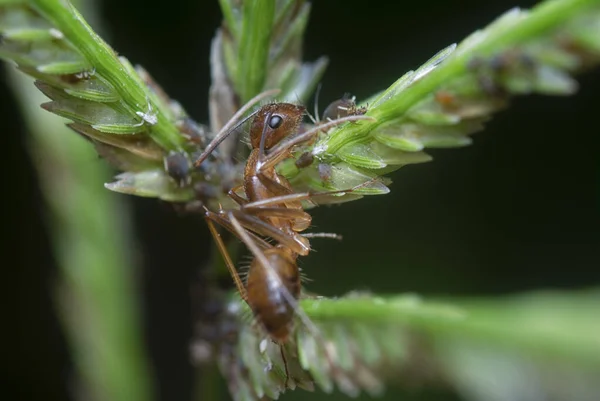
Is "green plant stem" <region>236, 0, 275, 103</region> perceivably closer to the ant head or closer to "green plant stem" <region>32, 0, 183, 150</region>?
the ant head

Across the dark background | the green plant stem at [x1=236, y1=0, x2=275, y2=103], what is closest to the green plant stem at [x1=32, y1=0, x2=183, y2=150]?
the green plant stem at [x1=236, y1=0, x2=275, y2=103]

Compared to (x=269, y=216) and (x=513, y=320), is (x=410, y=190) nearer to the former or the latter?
(x=269, y=216)

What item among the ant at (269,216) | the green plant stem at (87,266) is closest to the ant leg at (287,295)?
the ant at (269,216)

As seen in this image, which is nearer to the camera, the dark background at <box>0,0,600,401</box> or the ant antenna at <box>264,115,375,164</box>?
the ant antenna at <box>264,115,375,164</box>

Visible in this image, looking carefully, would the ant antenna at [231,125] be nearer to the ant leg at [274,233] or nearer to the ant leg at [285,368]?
the ant leg at [274,233]

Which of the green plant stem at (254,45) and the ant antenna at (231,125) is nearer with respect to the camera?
the green plant stem at (254,45)

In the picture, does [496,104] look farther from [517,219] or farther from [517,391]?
[517,219]

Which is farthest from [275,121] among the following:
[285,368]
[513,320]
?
[513,320]
